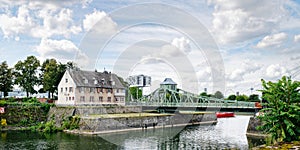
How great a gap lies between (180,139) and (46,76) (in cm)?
3498

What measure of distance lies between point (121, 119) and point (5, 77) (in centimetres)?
2827

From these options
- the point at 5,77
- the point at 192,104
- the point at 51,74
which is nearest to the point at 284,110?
the point at 192,104

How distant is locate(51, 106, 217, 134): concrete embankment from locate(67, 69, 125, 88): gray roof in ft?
22.7

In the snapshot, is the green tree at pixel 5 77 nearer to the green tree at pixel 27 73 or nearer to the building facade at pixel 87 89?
the green tree at pixel 27 73

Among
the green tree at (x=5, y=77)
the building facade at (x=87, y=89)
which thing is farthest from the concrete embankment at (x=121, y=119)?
the green tree at (x=5, y=77)

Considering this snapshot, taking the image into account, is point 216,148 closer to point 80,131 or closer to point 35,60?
point 80,131

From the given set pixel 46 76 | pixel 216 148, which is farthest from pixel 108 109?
pixel 216 148

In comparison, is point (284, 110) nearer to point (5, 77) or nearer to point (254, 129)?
point (254, 129)

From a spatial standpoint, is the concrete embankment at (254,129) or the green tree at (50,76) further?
the green tree at (50,76)

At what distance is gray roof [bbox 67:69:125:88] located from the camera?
59.9 m

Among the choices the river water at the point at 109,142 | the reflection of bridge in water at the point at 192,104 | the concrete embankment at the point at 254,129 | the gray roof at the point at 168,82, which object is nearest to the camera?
the river water at the point at 109,142

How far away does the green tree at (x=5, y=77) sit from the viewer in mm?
61081

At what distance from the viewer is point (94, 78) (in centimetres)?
6328

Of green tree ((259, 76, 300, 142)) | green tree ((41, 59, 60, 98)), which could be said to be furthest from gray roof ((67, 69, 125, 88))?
green tree ((259, 76, 300, 142))
